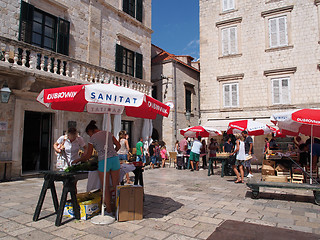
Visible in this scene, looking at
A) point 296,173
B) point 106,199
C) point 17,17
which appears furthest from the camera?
point 17,17

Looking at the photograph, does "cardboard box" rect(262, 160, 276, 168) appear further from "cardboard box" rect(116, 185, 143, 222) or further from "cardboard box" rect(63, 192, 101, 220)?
"cardboard box" rect(63, 192, 101, 220)

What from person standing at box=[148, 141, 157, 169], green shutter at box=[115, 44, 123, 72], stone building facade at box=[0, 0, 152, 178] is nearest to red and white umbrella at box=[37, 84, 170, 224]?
stone building facade at box=[0, 0, 152, 178]

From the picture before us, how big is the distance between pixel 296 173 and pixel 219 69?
10.9 m

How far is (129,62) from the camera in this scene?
14.6m

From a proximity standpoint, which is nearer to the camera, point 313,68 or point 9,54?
point 9,54

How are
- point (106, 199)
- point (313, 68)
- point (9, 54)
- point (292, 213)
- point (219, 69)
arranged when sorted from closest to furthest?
point (106, 199) → point (292, 213) → point (9, 54) → point (313, 68) → point (219, 69)

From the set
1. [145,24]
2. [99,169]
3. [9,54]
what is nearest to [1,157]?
[9,54]

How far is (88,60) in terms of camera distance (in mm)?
11844

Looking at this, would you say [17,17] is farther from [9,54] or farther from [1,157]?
[1,157]

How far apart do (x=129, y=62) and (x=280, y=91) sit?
31.8 feet

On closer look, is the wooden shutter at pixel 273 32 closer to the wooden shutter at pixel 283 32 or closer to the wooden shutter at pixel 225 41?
the wooden shutter at pixel 283 32

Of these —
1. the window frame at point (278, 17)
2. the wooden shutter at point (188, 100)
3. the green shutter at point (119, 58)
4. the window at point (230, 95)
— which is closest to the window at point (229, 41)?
the window frame at point (278, 17)

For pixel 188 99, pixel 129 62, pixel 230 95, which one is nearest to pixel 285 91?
pixel 230 95

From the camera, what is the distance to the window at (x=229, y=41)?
16.8 meters
